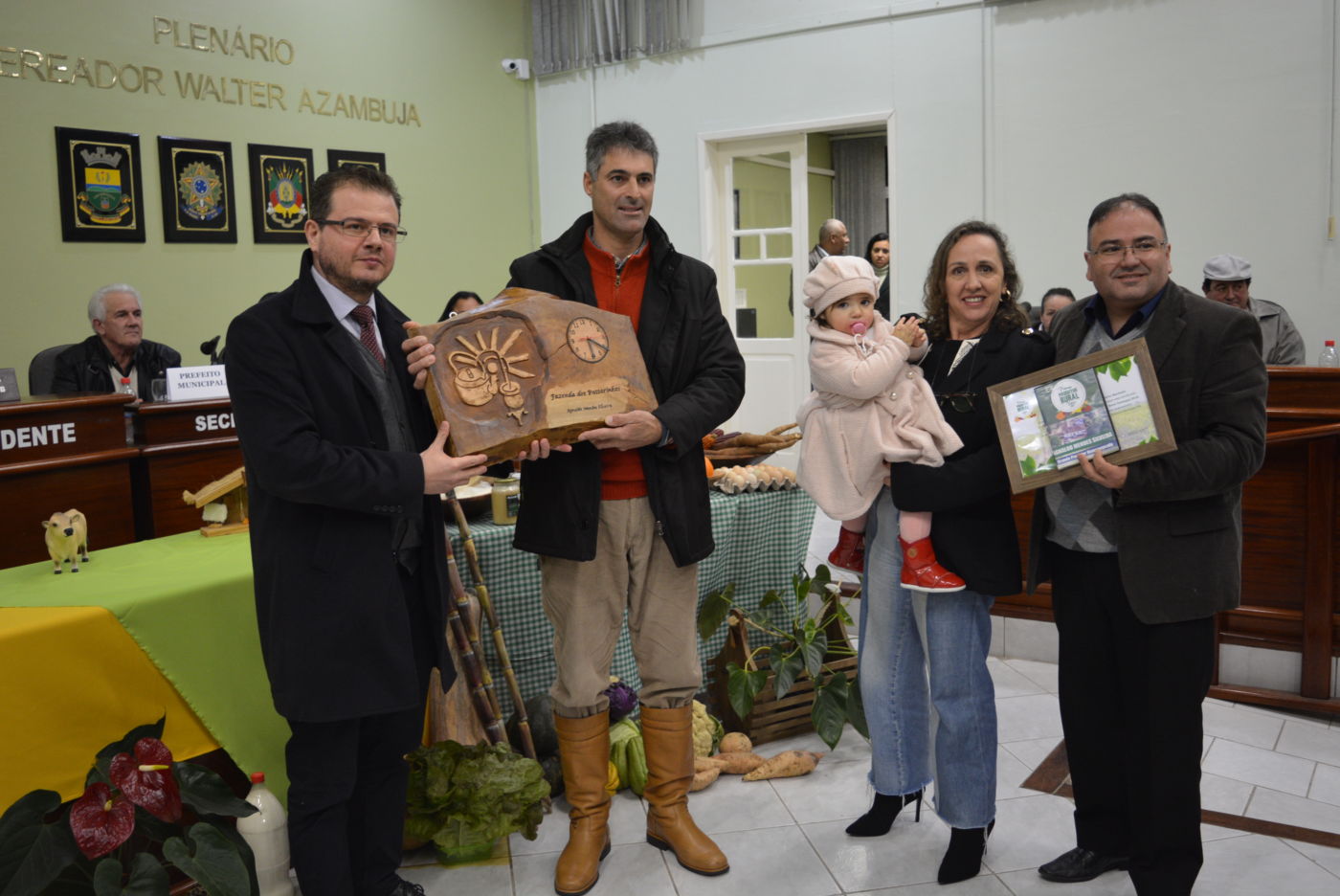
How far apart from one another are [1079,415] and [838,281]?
60 cm

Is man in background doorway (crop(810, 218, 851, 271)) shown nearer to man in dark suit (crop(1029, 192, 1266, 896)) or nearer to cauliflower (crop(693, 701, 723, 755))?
cauliflower (crop(693, 701, 723, 755))

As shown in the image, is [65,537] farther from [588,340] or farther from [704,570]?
[704,570]

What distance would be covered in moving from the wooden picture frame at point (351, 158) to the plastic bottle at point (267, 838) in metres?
5.36

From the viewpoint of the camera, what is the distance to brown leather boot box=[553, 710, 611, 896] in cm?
258

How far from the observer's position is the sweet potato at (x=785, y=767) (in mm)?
3154

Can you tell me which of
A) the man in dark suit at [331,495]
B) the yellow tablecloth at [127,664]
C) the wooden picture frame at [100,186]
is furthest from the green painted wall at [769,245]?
the man in dark suit at [331,495]

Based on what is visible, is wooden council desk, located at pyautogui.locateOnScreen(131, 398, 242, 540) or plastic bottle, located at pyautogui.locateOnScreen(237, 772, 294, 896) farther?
wooden council desk, located at pyautogui.locateOnScreen(131, 398, 242, 540)

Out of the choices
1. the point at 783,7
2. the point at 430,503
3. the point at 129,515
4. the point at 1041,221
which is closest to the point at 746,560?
the point at 430,503

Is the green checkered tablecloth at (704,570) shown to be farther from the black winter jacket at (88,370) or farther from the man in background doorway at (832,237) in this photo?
Answer: the man in background doorway at (832,237)

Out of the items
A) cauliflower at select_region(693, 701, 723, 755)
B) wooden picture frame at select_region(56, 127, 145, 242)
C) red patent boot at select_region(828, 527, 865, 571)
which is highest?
wooden picture frame at select_region(56, 127, 145, 242)

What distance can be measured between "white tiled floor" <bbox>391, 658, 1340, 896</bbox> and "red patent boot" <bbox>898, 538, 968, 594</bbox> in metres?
0.77

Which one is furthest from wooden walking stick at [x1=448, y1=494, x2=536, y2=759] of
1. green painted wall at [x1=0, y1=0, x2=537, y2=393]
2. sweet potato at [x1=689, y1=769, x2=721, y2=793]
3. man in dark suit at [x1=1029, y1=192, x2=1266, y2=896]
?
green painted wall at [x1=0, y1=0, x2=537, y2=393]

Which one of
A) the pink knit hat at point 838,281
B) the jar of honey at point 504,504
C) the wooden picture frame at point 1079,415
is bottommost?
the jar of honey at point 504,504

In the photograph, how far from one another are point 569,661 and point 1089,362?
138 cm
